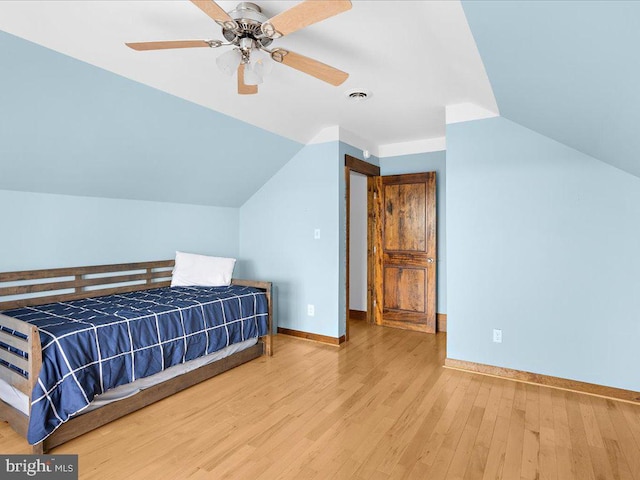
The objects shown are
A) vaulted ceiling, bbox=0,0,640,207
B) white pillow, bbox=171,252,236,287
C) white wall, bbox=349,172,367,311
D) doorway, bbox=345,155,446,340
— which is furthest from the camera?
white wall, bbox=349,172,367,311

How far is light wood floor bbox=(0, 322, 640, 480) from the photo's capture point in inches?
72.7

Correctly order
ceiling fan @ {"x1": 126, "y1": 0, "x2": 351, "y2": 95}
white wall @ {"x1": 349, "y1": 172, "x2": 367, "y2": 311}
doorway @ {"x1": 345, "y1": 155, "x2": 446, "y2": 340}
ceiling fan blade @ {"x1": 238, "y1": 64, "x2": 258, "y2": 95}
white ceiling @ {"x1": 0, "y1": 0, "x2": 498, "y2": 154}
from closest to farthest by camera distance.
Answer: ceiling fan @ {"x1": 126, "y1": 0, "x2": 351, "y2": 95}
white ceiling @ {"x1": 0, "y1": 0, "x2": 498, "y2": 154}
ceiling fan blade @ {"x1": 238, "y1": 64, "x2": 258, "y2": 95}
doorway @ {"x1": 345, "y1": 155, "x2": 446, "y2": 340}
white wall @ {"x1": 349, "y1": 172, "x2": 367, "y2": 311}

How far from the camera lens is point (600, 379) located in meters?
2.67

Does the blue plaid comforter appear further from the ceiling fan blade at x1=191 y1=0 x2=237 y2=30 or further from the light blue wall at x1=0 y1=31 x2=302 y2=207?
the ceiling fan blade at x1=191 y1=0 x2=237 y2=30

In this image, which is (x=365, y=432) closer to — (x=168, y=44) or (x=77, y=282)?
(x=168, y=44)

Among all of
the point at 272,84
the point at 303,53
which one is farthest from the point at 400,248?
the point at 303,53

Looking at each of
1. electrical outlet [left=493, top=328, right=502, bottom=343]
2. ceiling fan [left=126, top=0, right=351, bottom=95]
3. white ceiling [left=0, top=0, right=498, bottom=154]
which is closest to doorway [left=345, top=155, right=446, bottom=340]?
white ceiling [left=0, top=0, right=498, bottom=154]

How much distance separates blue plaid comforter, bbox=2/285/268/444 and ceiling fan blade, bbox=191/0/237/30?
1849 mm

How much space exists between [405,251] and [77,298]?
11.1 feet

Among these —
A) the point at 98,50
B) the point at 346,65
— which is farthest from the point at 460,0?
the point at 98,50

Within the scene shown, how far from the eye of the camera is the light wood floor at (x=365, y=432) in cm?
A: 185

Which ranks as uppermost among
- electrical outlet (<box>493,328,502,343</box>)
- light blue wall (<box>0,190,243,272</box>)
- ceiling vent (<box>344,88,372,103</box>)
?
ceiling vent (<box>344,88,372,103</box>)

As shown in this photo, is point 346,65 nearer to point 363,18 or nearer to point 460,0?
point 363,18

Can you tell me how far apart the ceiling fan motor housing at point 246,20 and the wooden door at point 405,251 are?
295cm
